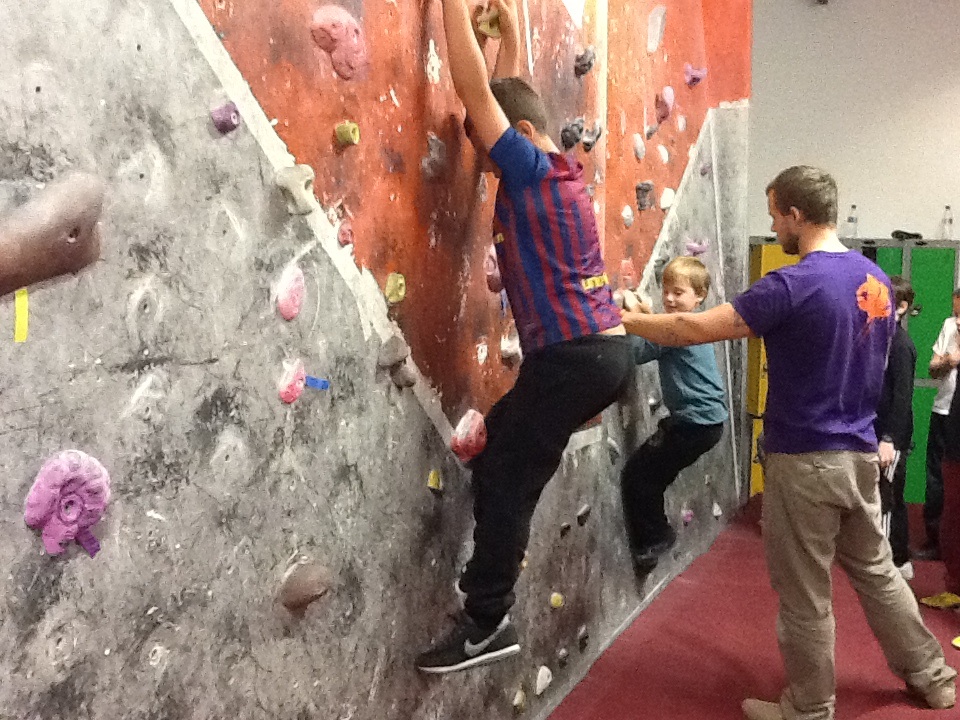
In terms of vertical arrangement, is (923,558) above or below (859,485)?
below

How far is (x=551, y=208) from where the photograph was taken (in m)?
1.68

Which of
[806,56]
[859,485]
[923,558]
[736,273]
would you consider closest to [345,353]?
[859,485]

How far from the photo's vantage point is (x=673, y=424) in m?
2.80

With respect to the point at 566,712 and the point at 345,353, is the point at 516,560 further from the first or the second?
the point at 566,712

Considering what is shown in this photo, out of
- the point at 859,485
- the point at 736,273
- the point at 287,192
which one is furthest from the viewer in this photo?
the point at 736,273

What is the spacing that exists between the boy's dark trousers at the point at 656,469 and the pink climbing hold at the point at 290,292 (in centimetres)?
168

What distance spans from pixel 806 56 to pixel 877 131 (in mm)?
603

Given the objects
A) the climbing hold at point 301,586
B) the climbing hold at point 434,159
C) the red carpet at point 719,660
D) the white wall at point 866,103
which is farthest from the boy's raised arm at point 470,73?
the white wall at point 866,103

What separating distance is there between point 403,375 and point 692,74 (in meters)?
2.20

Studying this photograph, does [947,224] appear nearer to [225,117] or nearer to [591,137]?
[591,137]

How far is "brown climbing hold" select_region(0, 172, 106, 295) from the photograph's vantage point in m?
0.97

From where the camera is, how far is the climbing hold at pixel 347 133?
1.46m

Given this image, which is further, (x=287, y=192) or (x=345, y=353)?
(x=345, y=353)

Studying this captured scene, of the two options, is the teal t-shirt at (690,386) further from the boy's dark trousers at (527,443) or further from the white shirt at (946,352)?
the white shirt at (946,352)
